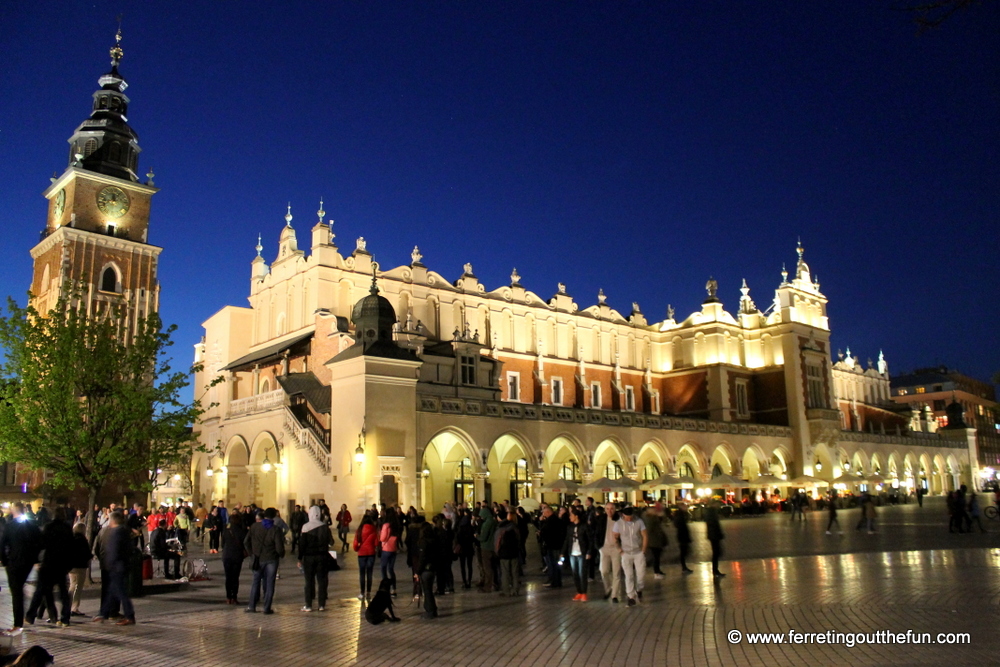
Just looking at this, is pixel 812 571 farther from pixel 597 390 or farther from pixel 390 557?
pixel 597 390

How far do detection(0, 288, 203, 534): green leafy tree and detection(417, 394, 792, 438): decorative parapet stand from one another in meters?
12.2

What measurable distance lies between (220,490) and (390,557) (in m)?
27.7

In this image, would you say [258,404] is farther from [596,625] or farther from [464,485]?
[596,625]

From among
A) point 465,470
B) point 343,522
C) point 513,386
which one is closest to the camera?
point 343,522

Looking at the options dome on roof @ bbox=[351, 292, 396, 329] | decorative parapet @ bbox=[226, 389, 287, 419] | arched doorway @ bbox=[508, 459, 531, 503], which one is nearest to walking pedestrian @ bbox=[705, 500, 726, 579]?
dome on roof @ bbox=[351, 292, 396, 329]

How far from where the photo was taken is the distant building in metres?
98.4

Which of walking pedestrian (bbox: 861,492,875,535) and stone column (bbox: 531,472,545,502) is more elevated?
stone column (bbox: 531,472,545,502)

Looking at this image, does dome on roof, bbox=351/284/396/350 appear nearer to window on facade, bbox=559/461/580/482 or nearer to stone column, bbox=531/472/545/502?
stone column, bbox=531/472/545/502

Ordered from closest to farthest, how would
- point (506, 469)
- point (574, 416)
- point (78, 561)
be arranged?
point (78, 561) → point (574, 416) → point (506, 469)

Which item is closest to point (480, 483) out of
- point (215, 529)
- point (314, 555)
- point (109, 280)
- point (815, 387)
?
point (215, 529)

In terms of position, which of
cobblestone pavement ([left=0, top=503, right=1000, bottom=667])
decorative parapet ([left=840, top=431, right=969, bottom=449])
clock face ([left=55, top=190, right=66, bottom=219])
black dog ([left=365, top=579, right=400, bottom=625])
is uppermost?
clock face ([left=55, top=190, right=66, bottom=219])

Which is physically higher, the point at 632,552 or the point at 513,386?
the point at 513,386

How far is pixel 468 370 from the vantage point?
42.8 m

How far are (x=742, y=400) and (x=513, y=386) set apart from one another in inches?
726
